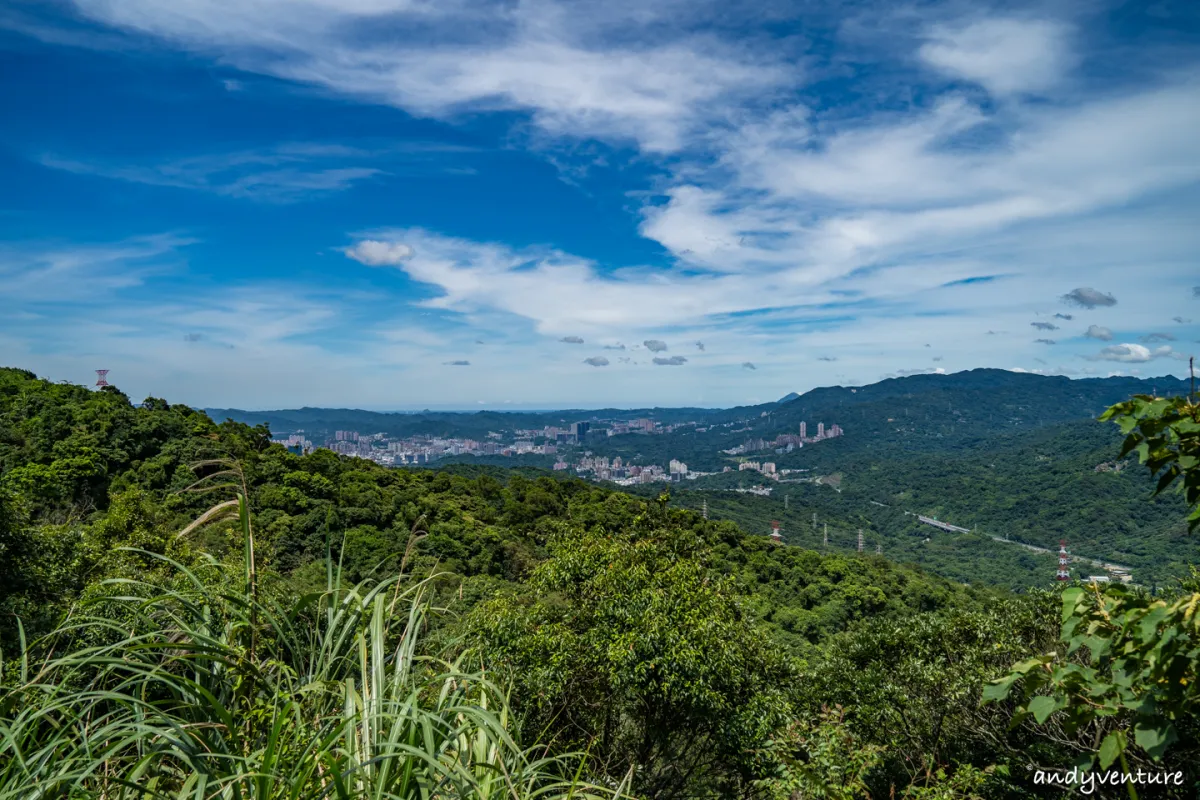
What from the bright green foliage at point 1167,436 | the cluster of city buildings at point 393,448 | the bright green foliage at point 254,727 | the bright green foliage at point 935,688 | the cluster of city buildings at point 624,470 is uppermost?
the bright green foliage at point 1167,436

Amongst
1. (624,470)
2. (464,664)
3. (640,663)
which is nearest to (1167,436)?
(464,664)

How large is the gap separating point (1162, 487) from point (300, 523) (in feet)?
78.6

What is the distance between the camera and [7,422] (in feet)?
71.8

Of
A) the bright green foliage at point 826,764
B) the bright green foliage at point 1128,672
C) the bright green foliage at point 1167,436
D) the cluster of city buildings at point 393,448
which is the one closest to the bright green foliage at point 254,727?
the bright green foliage at point 1128,672

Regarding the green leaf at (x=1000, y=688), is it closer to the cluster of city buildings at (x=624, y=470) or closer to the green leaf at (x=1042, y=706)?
the green leaf at (x=1042, y=706)

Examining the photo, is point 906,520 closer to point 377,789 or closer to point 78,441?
point 78,441

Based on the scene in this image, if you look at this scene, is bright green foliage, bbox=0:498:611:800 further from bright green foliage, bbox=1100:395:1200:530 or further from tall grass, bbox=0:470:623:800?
bright green foliage, bbox=1100:395:1200:530

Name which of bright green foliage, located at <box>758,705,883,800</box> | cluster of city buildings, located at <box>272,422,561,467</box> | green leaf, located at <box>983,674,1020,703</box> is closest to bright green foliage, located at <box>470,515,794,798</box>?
bright green foliage, located at <box>758,705,883,800</box>

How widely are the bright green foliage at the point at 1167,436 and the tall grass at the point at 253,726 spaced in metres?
1.74

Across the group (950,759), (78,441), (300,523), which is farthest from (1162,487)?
(78,441)

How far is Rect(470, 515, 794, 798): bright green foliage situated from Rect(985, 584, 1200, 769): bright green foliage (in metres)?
4.87

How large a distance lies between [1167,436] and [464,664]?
105 inches

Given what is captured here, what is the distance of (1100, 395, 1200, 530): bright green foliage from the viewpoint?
A: 1716mm

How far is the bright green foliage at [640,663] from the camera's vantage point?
21.4 ft
